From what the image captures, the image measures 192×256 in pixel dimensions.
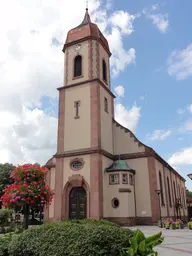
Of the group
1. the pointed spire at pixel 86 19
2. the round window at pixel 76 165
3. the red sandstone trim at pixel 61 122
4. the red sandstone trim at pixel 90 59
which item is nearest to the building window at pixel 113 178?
the round window at pixel 76 165

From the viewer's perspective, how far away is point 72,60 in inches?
1233

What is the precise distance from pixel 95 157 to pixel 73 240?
19019 mm

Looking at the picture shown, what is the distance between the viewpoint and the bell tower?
25391mm

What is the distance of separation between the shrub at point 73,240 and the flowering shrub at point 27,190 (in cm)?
469

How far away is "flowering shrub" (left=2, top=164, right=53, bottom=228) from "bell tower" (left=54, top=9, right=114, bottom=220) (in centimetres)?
1209

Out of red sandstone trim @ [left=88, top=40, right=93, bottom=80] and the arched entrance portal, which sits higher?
red sandstone trim @ [left=88, top=40, right=93, bottom=80]

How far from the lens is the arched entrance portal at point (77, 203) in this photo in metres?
25.1

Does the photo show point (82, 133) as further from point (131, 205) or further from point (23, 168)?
point (23, 168)

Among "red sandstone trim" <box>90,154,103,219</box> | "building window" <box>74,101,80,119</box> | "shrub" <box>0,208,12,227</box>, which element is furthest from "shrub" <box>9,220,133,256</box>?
"building window" <box>74,101,80,119</box>

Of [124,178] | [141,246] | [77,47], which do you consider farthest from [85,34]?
[141,246]

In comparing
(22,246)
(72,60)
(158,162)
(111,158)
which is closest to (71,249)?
(22,246)

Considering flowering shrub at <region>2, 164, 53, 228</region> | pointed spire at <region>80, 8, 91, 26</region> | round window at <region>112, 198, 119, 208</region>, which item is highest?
pointed spire at <region>80, 8, 91, 26</region>

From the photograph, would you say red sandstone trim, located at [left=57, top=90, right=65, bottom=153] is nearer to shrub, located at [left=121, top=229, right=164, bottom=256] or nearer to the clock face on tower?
the clock face on tower

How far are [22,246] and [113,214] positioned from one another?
755 inches
